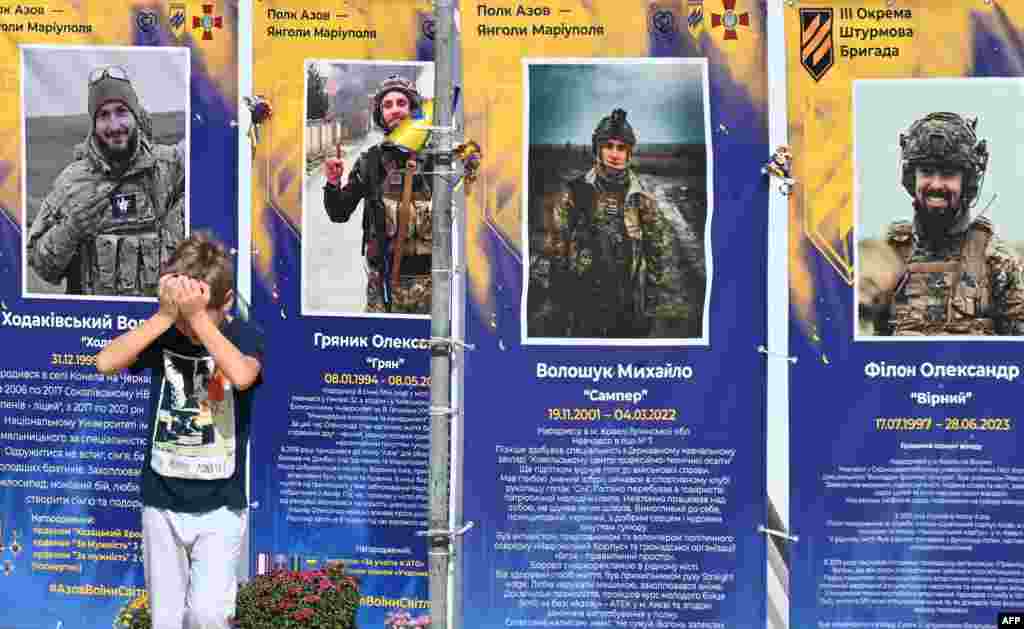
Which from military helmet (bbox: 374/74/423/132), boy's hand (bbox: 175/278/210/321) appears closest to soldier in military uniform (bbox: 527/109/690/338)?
military helmet (bbox: 374/74/423/132)

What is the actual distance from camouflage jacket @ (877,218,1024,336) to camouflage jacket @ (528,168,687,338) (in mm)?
1065

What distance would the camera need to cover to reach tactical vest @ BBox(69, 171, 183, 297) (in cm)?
704

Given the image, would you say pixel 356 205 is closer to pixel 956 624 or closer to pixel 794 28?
pixel 794 28

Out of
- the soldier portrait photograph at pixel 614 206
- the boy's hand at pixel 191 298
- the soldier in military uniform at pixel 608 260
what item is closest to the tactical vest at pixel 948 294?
the soldier portrait photograph at pixel 614 206

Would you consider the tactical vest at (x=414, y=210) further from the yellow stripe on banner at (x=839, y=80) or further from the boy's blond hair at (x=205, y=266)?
the yellow stripe on banner at (x=839, y=80)

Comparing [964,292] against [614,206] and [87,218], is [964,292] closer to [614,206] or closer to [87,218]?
[614,206]

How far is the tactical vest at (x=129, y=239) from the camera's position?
7.04m

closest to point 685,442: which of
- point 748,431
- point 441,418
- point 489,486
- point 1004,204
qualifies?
point 748,431

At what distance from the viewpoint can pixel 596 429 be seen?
6777 millimetres

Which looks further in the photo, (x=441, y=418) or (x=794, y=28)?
(x=794, y=28)

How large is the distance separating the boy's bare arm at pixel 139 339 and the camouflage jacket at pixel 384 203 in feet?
5.79

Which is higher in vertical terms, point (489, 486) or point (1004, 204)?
point (1004, 204)

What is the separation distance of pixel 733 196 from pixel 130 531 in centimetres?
342

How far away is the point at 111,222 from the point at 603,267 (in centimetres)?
247
